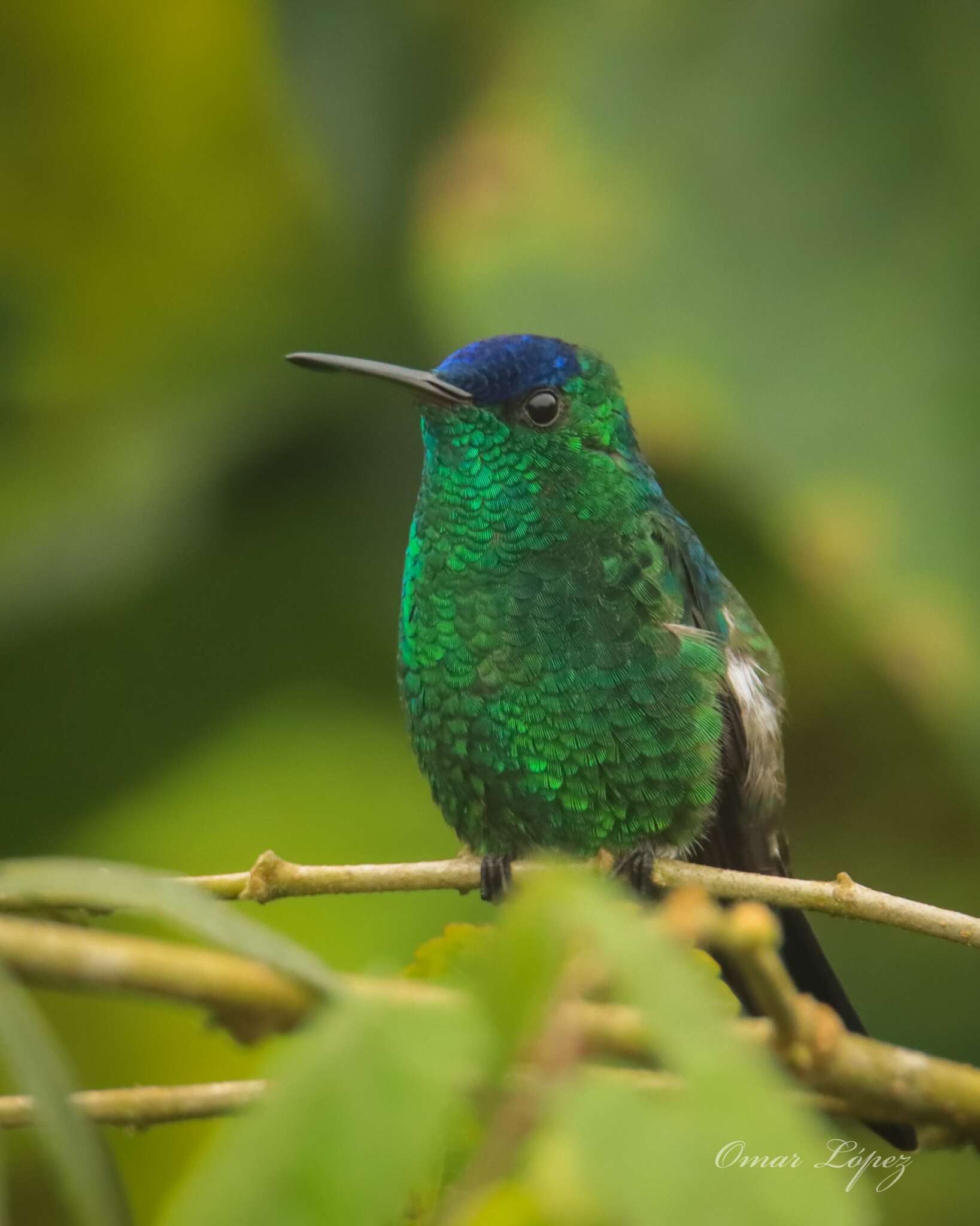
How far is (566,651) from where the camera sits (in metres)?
2.02

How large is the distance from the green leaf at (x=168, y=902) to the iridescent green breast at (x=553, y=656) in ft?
4.75

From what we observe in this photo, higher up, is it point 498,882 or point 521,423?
point 521,423

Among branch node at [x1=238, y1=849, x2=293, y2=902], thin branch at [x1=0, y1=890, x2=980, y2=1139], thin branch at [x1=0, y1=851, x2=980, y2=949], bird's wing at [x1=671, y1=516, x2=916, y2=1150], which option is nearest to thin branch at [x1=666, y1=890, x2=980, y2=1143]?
thin branch at [x1=0, y1=890, x2=980, y2=1139]

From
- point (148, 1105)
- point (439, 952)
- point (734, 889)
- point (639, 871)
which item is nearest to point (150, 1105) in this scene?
point (148, 1105)

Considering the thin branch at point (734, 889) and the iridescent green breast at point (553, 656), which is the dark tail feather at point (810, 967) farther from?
the thin branch at point (734, 889)

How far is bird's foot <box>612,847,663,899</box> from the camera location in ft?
6.48

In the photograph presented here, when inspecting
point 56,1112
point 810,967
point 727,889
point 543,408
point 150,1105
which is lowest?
point 810,967

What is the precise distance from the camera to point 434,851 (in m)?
2.93

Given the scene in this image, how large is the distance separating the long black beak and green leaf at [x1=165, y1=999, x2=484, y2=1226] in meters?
1.36

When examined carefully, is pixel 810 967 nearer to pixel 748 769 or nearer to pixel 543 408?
pixel 748 769

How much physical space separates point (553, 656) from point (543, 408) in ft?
1.22

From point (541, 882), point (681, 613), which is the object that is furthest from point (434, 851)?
point (541, 882)

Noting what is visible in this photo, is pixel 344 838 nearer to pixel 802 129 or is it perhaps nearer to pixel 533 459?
pixel 533 459

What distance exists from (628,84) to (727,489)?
81 cm
